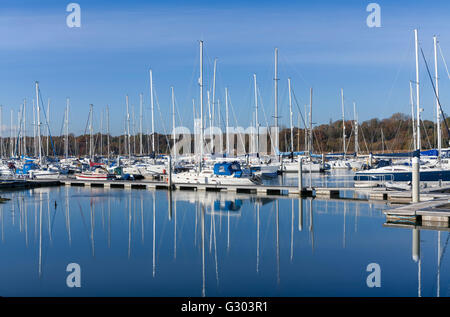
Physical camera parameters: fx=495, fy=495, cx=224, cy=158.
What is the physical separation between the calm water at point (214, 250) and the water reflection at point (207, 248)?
3 centimetres

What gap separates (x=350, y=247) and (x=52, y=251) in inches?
392

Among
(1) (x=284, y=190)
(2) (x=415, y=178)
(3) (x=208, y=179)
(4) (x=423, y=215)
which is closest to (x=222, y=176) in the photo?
(3) (x=208, y=179)

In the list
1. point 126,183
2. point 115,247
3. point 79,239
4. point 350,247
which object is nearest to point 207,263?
point 115,247

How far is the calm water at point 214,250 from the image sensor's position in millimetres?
12164

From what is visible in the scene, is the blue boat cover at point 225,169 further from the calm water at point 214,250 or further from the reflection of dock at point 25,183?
the reflection of dock at point 25,183

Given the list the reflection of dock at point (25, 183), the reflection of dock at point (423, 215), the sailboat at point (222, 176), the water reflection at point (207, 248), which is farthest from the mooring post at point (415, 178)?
the reflection of dock at point (25, 183)

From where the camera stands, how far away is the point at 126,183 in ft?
124

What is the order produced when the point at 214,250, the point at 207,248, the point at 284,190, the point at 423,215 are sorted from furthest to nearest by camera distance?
the point at 284,190 < the point at 423,215 < the point at 207,248 < the point at 214,250

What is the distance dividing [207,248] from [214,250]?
446mm

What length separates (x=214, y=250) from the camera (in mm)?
16172

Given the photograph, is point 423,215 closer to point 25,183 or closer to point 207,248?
point 207,248

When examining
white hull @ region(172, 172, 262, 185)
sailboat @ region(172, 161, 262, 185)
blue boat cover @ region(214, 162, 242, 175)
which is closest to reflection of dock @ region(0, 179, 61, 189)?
white hull @ region(172, 172, 262, 185)

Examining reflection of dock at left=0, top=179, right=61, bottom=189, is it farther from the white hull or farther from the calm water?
the calm water
